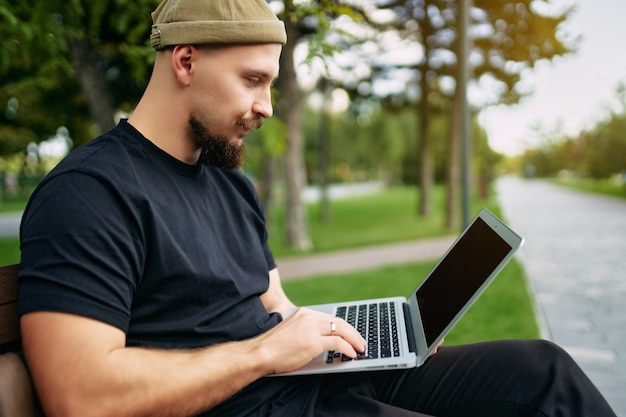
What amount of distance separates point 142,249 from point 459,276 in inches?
40.6

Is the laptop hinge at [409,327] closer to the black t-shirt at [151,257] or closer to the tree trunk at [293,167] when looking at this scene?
the black t-shirt at [151,257]

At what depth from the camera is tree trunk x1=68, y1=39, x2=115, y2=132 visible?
14.0ft

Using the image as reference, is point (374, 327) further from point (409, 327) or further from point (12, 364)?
point (12, 364)

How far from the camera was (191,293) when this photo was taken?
154 centimetres

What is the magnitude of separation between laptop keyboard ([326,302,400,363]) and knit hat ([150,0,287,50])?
0.98 meters

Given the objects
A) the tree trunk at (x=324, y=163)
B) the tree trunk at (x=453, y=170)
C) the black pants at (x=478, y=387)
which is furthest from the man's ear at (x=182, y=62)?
the tree trunk at (x=324, y=163)

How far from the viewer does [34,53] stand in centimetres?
322

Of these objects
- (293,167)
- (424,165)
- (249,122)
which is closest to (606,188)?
(424,165)

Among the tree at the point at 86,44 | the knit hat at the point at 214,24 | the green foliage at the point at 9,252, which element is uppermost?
the tree at the point at 86,44

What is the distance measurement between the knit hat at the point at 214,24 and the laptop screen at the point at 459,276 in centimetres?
93

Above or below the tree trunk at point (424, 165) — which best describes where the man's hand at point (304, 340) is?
above

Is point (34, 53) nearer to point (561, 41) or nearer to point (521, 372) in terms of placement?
point (521, 372)

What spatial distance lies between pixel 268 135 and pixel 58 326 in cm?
458

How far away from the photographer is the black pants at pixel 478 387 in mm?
1610
